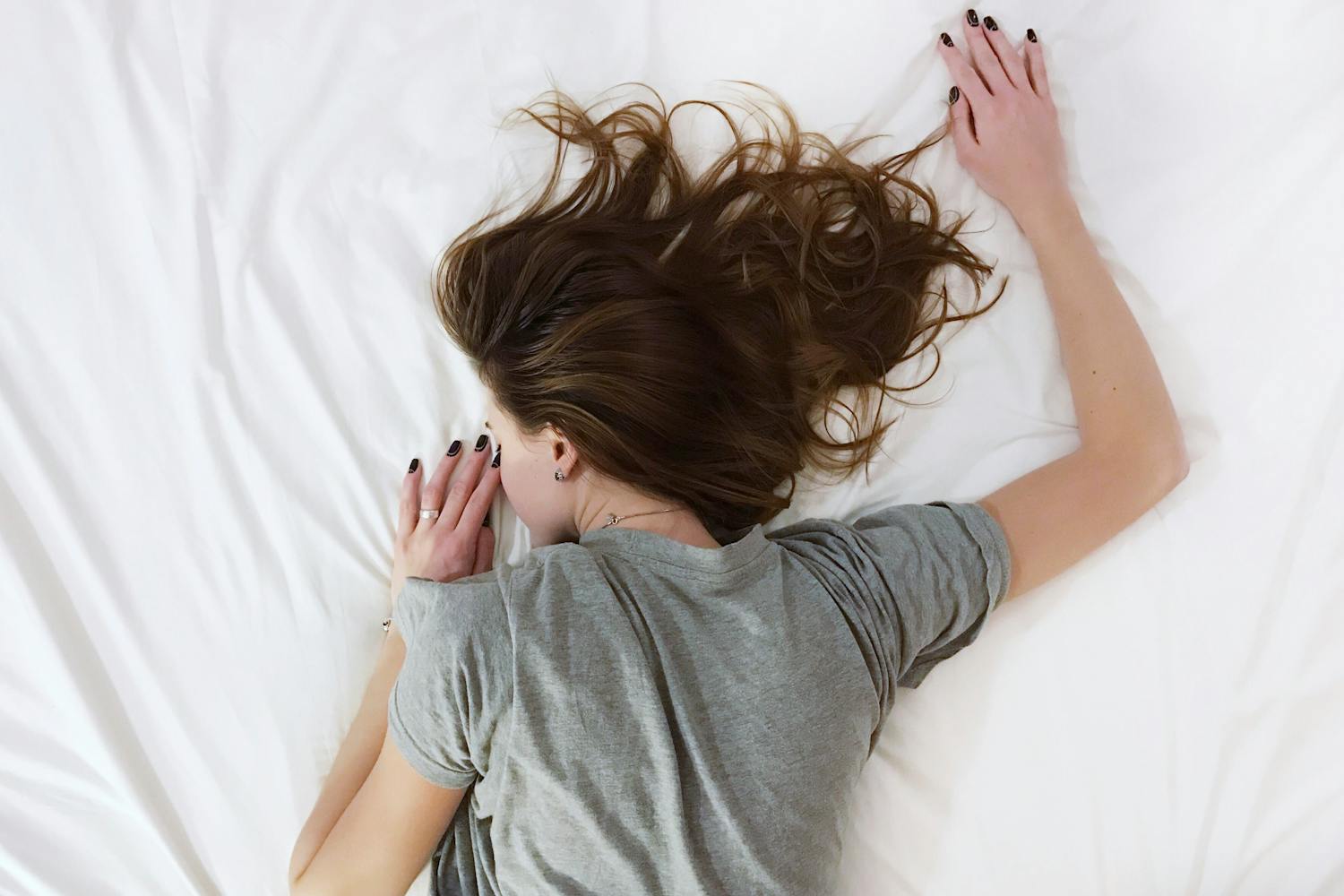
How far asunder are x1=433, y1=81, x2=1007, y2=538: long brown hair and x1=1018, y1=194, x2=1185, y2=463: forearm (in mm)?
100

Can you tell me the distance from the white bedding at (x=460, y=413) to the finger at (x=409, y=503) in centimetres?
3

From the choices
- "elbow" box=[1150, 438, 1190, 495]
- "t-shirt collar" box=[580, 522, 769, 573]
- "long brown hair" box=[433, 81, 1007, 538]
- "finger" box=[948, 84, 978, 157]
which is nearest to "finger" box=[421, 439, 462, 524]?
"long brown hair" box=[433, 81, 1007, 538]

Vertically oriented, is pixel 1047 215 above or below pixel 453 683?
above

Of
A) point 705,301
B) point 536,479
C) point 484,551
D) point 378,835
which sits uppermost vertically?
point 705,301

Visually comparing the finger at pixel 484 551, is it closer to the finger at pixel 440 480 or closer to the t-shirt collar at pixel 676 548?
the finger at pixel 440 480

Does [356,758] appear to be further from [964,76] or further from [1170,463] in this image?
[964,76]

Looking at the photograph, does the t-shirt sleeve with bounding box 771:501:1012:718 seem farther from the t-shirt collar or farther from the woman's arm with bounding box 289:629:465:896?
the woman's arm with bounding box 289:629:465:896

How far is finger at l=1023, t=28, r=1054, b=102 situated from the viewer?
4.17 ft

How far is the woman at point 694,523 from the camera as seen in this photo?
94 cm

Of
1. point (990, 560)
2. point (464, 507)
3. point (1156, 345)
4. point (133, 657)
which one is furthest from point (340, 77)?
point (1156, 345)

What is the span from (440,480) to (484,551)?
0.35 ft

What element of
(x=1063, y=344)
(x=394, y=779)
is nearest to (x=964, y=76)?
(x=1063, y=344)

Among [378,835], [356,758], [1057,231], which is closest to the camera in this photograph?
[378,835]

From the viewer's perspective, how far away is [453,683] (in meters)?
0.93
